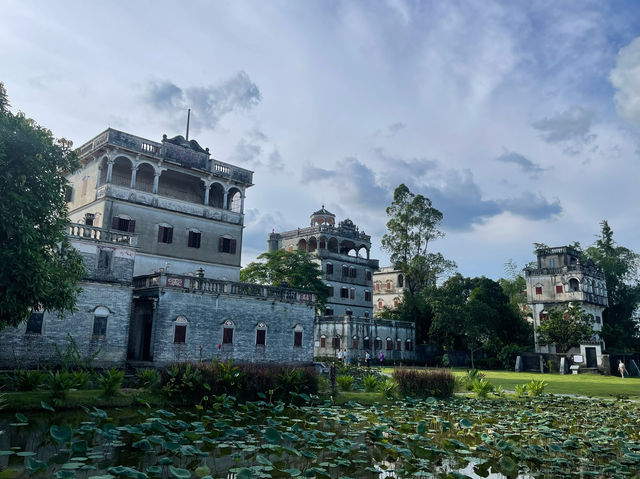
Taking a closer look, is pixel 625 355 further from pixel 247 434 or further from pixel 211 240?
pixel 247 434

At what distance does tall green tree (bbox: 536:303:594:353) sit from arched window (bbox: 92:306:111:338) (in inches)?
1406

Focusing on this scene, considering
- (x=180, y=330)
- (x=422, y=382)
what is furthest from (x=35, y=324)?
(x=422, y=382)

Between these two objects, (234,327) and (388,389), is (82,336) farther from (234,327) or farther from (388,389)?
(388,389)

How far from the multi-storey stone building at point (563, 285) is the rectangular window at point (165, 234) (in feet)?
120

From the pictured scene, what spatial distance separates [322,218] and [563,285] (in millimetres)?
25562

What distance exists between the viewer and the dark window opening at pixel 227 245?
3105 centimetres

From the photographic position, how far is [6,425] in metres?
10.8

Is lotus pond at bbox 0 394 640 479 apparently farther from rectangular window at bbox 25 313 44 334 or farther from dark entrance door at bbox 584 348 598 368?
dark entrance door at bbox 584 348 598 368

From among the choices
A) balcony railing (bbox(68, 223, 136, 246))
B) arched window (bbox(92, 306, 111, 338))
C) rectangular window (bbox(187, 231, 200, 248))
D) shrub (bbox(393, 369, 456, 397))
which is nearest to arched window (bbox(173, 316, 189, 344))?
arched window (bbox(92, 306, 111, 338))

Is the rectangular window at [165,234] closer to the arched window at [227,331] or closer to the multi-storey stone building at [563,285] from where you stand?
the arched window at [227,331]

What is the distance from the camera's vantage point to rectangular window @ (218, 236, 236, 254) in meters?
31.0

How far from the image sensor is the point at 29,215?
40.7 feet

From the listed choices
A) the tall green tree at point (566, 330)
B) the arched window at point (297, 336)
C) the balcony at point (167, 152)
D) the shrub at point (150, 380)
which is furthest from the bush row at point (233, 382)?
the tall green tree at point (566, 330)

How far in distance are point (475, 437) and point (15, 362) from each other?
18023mm
